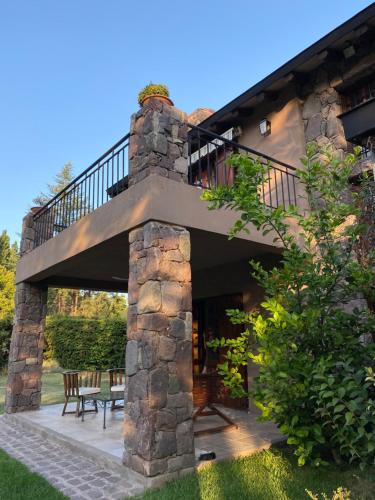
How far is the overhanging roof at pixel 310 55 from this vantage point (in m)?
5.54

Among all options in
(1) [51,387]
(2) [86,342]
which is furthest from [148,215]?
(2) [86,342]

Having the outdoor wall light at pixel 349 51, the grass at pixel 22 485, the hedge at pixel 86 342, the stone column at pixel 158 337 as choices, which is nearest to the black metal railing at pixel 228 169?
the stone column at pixel 158 337

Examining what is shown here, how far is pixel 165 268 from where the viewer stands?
13.3 feet

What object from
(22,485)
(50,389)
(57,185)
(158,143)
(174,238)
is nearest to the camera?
(22,485)

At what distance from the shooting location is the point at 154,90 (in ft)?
15.3

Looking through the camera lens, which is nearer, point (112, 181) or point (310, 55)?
point (112, 181)

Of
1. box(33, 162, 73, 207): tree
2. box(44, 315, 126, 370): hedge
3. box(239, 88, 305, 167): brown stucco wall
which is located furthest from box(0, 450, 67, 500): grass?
box(33, 162, 73, 207): tree

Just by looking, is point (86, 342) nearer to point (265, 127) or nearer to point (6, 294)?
point (6, 294)

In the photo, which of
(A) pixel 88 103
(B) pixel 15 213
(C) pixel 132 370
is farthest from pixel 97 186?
(B) pixel 15 213

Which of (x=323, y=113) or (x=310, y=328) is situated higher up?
(x=323, y=113)

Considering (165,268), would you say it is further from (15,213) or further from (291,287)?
(15,213)

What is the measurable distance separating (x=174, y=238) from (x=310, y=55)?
428cm

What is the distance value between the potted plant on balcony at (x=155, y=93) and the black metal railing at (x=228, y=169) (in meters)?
0.50

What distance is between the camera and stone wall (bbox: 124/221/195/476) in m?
3.64
